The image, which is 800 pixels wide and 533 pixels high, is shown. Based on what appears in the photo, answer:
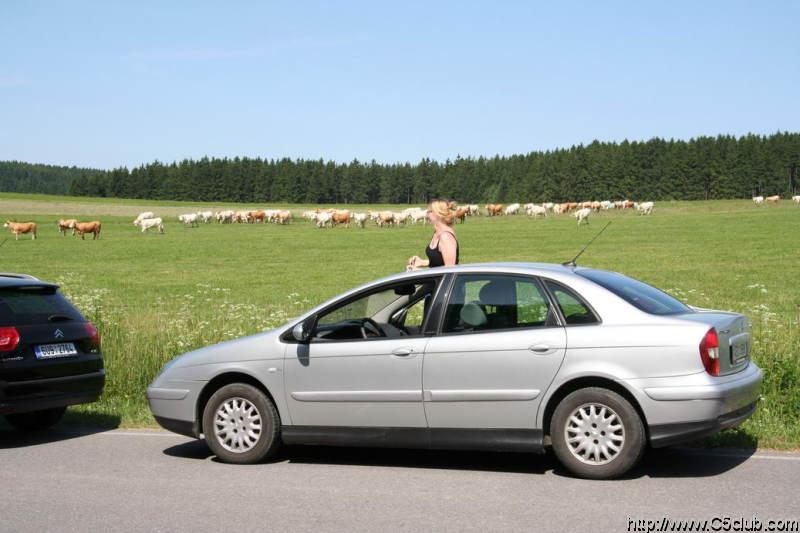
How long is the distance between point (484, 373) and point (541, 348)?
0.48 metres

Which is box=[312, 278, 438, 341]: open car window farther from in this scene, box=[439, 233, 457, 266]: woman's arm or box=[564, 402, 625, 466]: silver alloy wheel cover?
box=[439, 233, 457, 266]: woman's arm

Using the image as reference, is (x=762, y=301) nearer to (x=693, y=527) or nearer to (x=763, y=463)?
(x=763, y=463)

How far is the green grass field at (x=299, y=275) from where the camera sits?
10.9 metres

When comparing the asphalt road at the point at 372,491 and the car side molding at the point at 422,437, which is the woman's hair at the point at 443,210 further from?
the car side molding at the point at 422,437

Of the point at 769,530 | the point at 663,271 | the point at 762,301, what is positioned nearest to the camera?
the point at 769,530

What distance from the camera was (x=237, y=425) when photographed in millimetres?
7895

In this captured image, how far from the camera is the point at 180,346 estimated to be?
39.2ft

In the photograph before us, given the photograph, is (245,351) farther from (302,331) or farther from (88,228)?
(88,228)

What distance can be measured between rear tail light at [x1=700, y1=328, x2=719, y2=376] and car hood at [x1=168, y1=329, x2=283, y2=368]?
332cm

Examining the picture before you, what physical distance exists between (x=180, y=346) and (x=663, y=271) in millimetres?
22038

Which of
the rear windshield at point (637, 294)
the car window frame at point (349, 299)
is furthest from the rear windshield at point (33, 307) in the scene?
the rear windshield at point (637, 294)

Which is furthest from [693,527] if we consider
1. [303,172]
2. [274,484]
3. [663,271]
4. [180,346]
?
[303,172]

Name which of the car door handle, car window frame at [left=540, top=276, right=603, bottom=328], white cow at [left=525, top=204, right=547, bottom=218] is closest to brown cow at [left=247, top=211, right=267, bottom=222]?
white cow at [left=525, top=204, right=547, bottom=218]

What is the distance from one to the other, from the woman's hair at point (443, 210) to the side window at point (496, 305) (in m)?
3.01
